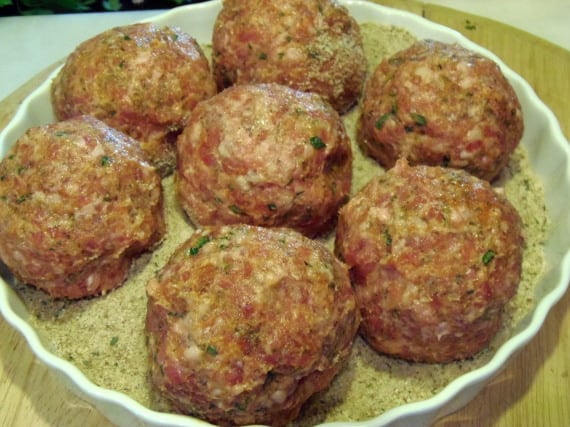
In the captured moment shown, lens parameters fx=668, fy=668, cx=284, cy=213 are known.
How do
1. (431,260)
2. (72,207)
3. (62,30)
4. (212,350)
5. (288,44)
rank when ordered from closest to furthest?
(212,350), (431,260), (72,207), (288,44), (62,30)

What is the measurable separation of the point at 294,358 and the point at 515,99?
1170mm

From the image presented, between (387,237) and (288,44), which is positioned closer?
(387,237)

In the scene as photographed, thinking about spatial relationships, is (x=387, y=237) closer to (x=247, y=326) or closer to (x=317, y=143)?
(x=317, y=143)

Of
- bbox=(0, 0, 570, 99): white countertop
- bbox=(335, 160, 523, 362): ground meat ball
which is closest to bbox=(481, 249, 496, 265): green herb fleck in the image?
bbox=(335, 160, 523, 362): ground meat ball

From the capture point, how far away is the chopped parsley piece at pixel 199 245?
1.73m

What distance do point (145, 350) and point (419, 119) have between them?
1079mm

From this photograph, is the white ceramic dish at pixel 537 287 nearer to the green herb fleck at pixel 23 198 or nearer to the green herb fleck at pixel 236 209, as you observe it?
the green herb fleck at pixel 23 198

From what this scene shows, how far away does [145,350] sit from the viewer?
1931mm

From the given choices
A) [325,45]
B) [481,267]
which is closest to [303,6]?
[325,45]

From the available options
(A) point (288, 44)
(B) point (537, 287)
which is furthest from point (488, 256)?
(A) point (288, 44)

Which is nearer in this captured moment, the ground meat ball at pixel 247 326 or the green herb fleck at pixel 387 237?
the ground meat ball at pixel 247 326

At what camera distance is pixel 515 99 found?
2168 mm

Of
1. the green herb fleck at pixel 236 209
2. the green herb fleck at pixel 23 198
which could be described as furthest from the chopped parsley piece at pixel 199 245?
the green herb fleck at pixel 23 198

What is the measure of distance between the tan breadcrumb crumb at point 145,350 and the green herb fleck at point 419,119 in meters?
0.47
